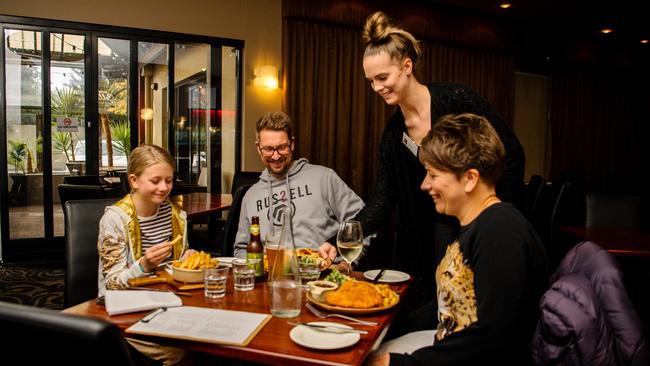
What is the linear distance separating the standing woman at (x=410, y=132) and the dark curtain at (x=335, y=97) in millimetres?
4288

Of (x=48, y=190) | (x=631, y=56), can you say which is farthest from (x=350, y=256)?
(x=631, y=56)

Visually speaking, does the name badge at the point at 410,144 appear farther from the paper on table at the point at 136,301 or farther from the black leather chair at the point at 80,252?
the black leather chair at the point at 80,252

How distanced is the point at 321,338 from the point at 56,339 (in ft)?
1.99

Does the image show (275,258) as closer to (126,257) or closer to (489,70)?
(126,257)

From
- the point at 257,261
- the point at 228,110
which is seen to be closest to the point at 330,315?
the point at 257,261

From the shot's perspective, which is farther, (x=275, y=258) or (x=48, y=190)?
(x=48, y=190)

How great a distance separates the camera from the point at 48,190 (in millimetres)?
5605

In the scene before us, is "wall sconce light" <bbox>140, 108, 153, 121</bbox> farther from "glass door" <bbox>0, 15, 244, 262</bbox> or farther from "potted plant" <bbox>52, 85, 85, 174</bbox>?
"potted plant" <bbox>52, 85, 85, 174</bbox>

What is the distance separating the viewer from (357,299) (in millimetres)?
1480

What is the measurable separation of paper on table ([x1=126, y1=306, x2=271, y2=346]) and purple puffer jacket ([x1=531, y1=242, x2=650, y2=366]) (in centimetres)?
70

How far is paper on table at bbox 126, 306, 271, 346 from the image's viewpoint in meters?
1.23

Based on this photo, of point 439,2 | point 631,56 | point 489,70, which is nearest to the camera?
point 439,2

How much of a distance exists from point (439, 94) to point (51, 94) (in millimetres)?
5021

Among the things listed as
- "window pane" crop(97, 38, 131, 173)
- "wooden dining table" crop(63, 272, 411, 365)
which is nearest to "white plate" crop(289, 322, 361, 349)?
"wooden dining table" crop(63, 272, 411, 365)
